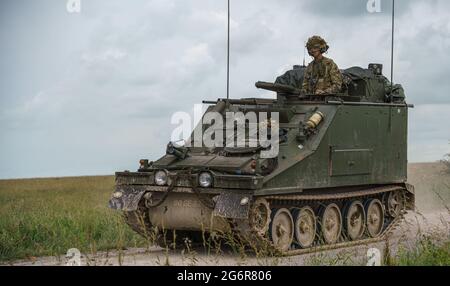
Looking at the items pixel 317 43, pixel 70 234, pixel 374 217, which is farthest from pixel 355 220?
pixel 70 234

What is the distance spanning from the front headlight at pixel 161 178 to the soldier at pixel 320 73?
362cm

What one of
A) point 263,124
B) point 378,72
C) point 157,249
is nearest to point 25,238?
point 157,249

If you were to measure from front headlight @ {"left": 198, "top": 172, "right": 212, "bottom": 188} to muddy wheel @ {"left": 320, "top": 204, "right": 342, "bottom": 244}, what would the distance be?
2.44 metres

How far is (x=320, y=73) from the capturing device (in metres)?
16.2

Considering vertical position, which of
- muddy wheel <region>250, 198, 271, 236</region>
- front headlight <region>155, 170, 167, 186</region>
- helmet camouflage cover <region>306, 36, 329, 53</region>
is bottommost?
muddy wheel <region>250, 198, 271, 236</region>

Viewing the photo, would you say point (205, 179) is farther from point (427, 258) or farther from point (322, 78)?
point (322, 78)

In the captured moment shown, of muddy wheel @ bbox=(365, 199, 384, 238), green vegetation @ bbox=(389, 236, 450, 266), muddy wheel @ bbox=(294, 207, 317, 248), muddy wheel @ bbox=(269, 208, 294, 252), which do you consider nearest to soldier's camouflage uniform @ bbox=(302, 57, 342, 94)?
muddy wheel @ bbox=(365, 199, 384, 238)

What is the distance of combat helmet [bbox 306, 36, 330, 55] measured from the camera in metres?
16.2

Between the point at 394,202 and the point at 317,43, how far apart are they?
130 inches

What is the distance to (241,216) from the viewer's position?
498 inches

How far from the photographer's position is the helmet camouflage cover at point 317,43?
53.0 ft

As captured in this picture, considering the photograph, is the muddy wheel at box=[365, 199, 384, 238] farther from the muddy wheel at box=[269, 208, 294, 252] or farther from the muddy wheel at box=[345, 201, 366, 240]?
the muddy wheel at box=[269, 208, 294, 252]

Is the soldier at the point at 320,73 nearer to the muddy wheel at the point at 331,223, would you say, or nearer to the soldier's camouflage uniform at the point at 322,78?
the soldier's camouflage uniform at the point at 322,78
